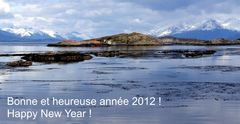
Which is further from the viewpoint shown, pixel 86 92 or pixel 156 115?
pixel 86 92

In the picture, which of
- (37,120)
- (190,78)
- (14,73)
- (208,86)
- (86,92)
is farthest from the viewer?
(14,73)

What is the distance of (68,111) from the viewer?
32438mm

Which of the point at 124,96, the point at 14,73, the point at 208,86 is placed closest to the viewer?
the point at 124,96

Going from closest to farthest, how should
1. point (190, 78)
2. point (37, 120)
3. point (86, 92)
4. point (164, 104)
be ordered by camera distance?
point (37, 120) → point (164, 104) → point (86, 92) → point (190, 78)

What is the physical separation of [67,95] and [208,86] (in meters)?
13.8

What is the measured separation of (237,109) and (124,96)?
9.94 m

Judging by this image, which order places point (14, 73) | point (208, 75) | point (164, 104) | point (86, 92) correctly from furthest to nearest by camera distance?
point (14, 73) → point (208, 75) → point (86, 92) → point (164, 104)

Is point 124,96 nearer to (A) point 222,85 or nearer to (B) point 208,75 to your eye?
(A) point 222,85

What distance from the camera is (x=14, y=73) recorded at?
6303cm

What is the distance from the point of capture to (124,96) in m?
39.8

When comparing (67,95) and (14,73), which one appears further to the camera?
(14,73)

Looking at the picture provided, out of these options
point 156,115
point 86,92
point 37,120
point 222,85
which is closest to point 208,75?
point 222,85

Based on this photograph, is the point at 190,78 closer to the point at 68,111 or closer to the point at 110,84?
the point at 110,84

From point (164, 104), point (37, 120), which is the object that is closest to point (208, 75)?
point (164, 104)
